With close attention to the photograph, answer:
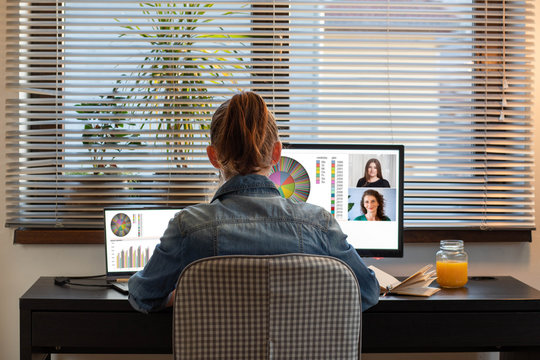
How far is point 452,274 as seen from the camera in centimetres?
189

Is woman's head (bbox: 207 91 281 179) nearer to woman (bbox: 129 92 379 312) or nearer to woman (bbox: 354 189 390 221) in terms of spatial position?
woman (bbox: 129 92 379 312)

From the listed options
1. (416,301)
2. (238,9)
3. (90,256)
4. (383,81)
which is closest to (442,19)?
(383,81)

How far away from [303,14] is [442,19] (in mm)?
546

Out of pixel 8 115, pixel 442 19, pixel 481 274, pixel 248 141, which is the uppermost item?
pixel 442 19

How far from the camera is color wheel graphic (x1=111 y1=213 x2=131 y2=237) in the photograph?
1.98 meters

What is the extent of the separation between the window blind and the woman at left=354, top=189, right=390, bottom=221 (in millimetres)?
326

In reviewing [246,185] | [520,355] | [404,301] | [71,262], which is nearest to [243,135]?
[246,185]

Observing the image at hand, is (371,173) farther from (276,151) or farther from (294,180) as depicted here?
(276,151)

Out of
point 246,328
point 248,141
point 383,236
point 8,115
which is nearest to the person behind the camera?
point 246,328

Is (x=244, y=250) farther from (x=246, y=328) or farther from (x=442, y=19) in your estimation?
(x=442, y=19)

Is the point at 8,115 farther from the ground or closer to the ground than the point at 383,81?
closer to the ground

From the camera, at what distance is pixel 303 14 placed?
2.34 meters

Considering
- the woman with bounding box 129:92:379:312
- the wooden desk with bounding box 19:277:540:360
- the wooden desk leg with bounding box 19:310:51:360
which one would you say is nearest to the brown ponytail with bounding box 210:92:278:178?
the woman with bounding box 129:92:379:312

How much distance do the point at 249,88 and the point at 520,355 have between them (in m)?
1.37
